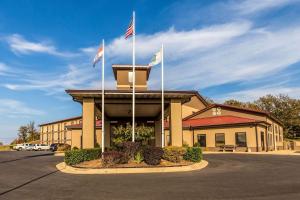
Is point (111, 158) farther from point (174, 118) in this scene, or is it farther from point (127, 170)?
point (174, 118)

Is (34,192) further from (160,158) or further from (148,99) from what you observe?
(148,99)

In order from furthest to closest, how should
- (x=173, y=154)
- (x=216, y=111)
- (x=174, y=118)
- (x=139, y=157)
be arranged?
1. (x=216, y=111)
2. (x=174, y=118)
3. (x=173, y=154)
4. (x=139, y=157)

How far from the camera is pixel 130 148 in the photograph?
2359 cm

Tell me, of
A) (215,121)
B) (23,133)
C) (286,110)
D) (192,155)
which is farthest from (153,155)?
(23,133)

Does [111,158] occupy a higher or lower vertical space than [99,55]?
lower

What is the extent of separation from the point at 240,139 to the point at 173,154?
22.9m

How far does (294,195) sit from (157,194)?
4870mm

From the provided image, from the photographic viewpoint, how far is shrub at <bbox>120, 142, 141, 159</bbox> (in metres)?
23.5

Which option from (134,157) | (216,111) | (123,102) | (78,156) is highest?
(216,111)

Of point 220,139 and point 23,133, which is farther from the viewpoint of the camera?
point 23,133

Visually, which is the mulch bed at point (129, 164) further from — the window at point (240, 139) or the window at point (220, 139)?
the window at point (220, 139)

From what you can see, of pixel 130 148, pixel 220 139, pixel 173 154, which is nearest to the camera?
pixel 130 148

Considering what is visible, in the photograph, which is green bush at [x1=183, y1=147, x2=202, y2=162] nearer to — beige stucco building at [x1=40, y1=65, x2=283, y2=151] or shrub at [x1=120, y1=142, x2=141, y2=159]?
beige stucco building at [x1=40, y1=65, x2=283, y2=151]

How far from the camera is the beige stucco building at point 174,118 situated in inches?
1076
